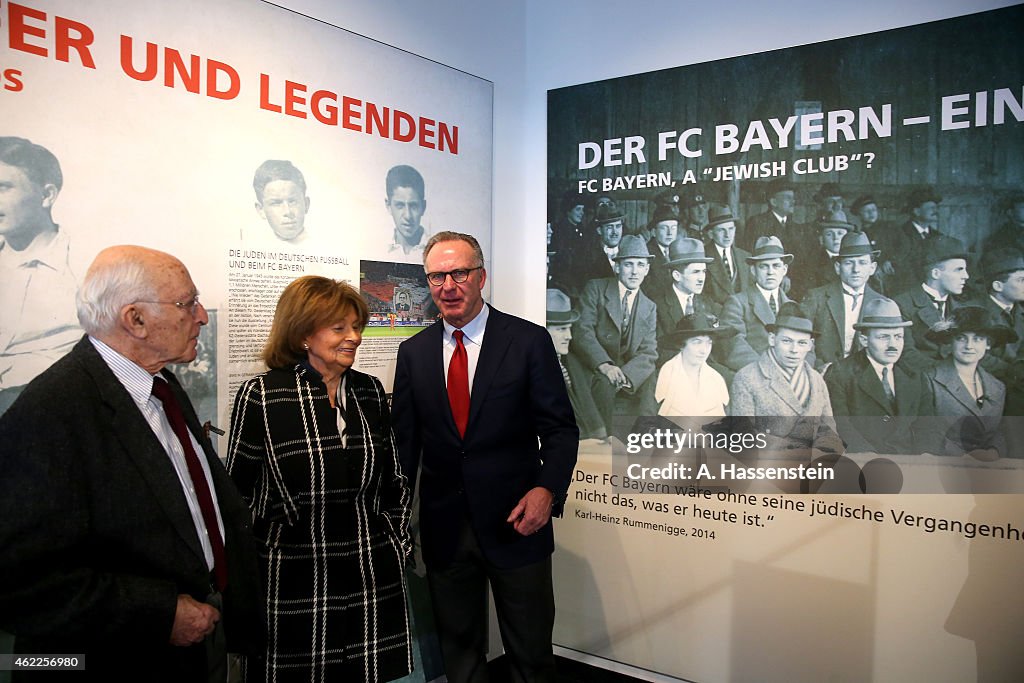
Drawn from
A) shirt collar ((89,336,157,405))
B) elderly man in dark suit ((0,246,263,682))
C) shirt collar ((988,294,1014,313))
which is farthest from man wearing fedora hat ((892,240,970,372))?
shirt collar ((89,336,157,405))

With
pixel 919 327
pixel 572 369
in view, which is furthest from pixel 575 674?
pixel 919 327

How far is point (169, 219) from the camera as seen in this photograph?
2217 millimetres

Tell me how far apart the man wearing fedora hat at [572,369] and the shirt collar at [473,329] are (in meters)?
0.88

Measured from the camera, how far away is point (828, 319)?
9.43 feet

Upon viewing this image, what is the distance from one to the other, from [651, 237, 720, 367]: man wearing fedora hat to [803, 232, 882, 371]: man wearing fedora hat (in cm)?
44

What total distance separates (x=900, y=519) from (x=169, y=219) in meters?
2.96

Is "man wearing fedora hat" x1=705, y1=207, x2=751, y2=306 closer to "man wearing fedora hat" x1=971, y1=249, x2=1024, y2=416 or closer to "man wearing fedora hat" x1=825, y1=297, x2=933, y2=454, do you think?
"man wearing fedora hat" x1=825, y1=297, x2=933, y2=454

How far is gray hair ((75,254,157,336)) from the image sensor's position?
5.34 ft

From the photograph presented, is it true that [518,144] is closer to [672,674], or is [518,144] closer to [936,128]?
[936,128]

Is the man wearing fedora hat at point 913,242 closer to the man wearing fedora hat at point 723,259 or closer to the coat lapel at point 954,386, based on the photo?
the coat lapel at point 954,386

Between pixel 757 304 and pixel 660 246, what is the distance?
53cm

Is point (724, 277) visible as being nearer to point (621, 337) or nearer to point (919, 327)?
point (621, 337)

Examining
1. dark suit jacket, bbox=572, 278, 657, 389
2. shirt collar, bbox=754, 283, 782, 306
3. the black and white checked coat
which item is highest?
shirt collar, bbox=754, 283, 782, 306

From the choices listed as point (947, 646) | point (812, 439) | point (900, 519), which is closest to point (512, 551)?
point (812, 439)
